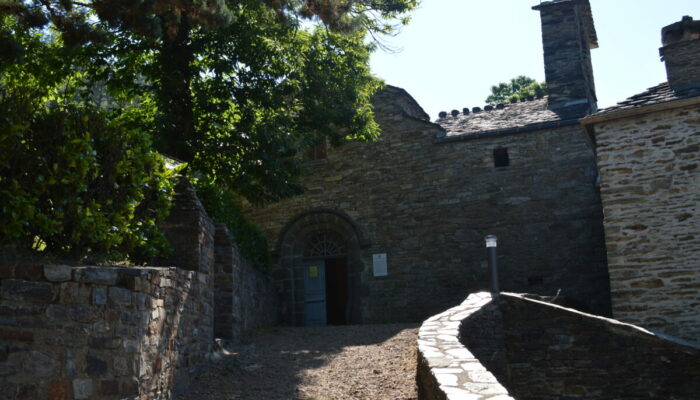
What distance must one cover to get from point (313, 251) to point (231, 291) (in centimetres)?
734

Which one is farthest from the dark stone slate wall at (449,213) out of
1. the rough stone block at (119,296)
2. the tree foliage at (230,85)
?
the rough stone block at (119,296)

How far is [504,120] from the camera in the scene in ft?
50.9

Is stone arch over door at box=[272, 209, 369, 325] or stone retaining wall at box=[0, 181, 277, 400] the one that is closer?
stone retaining wall at box=[0, 181, 277, 400]

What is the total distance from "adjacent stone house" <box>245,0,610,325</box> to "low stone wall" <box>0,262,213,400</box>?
32.4 feet

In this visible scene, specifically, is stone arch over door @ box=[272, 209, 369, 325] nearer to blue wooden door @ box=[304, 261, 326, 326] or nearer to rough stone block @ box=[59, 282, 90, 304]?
blue wooden door @ box=[304, 261, 326, 326]

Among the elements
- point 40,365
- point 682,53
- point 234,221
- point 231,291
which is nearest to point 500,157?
point 682,53

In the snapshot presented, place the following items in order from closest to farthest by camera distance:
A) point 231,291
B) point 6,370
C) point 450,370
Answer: point 6,370 < point 450,370 < point 231,291

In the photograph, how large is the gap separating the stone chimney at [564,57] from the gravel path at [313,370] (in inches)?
320

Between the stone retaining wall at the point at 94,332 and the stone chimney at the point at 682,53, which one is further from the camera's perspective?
the stone chimney at the point at 682,53

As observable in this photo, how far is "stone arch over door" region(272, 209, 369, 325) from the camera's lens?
1560cm

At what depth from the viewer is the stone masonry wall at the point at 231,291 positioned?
8945 mm

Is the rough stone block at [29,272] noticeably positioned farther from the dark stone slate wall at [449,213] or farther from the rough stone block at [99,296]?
the dark stone slate wall at [449,213]

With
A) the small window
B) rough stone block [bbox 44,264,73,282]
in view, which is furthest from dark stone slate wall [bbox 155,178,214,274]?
the small window

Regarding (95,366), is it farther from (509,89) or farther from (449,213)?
(509,89)
